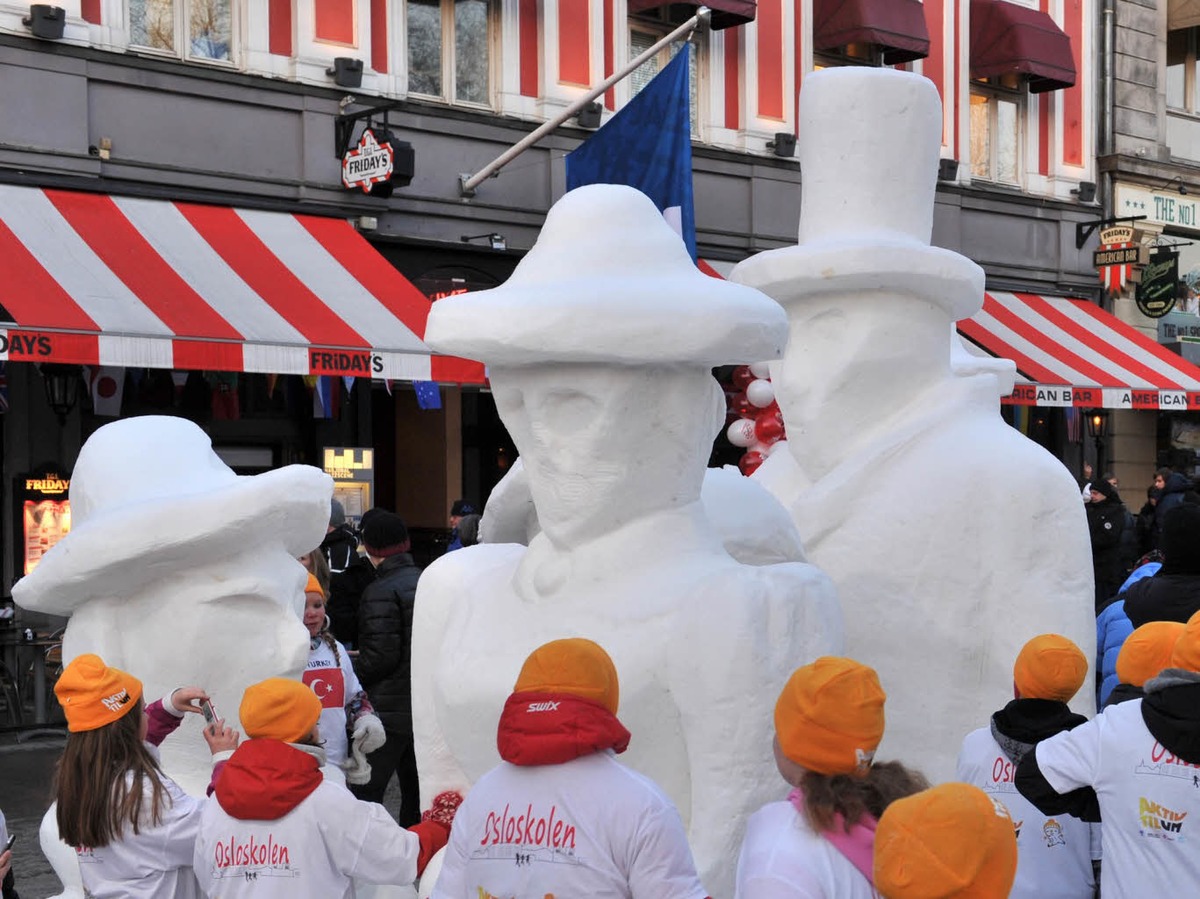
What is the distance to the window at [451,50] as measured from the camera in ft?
46.2

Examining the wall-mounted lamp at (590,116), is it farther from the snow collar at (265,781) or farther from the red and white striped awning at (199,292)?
the snow collar at (265,781)

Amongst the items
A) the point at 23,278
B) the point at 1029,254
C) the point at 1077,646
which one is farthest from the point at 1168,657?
the point at 1029,254

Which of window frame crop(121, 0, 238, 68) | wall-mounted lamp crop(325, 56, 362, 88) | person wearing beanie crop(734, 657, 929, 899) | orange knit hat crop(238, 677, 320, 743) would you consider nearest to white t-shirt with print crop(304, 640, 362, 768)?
orange knit hat crop(238, 677, 320, 743)

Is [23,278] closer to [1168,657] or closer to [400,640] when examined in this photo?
[400,640]

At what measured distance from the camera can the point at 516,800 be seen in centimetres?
252

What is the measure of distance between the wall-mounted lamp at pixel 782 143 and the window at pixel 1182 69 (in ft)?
22.7

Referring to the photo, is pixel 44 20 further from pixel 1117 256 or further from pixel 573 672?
pixel 1117 256

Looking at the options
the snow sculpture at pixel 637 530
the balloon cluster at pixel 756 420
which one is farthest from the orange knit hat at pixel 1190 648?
the balloon cluster at pixel 756 420

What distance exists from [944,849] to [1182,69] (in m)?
20.7

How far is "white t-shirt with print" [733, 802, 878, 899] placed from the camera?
7.69ft

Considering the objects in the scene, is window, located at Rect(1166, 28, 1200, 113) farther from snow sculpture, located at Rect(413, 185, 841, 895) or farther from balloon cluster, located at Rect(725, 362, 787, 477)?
snow sculpture, located at Rect(413, 185, 841, 895)

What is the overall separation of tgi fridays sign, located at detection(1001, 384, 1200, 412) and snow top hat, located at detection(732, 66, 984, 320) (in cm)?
1139

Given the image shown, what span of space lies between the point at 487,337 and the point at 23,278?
27.6 feet

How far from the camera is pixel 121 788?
11.5 feet
